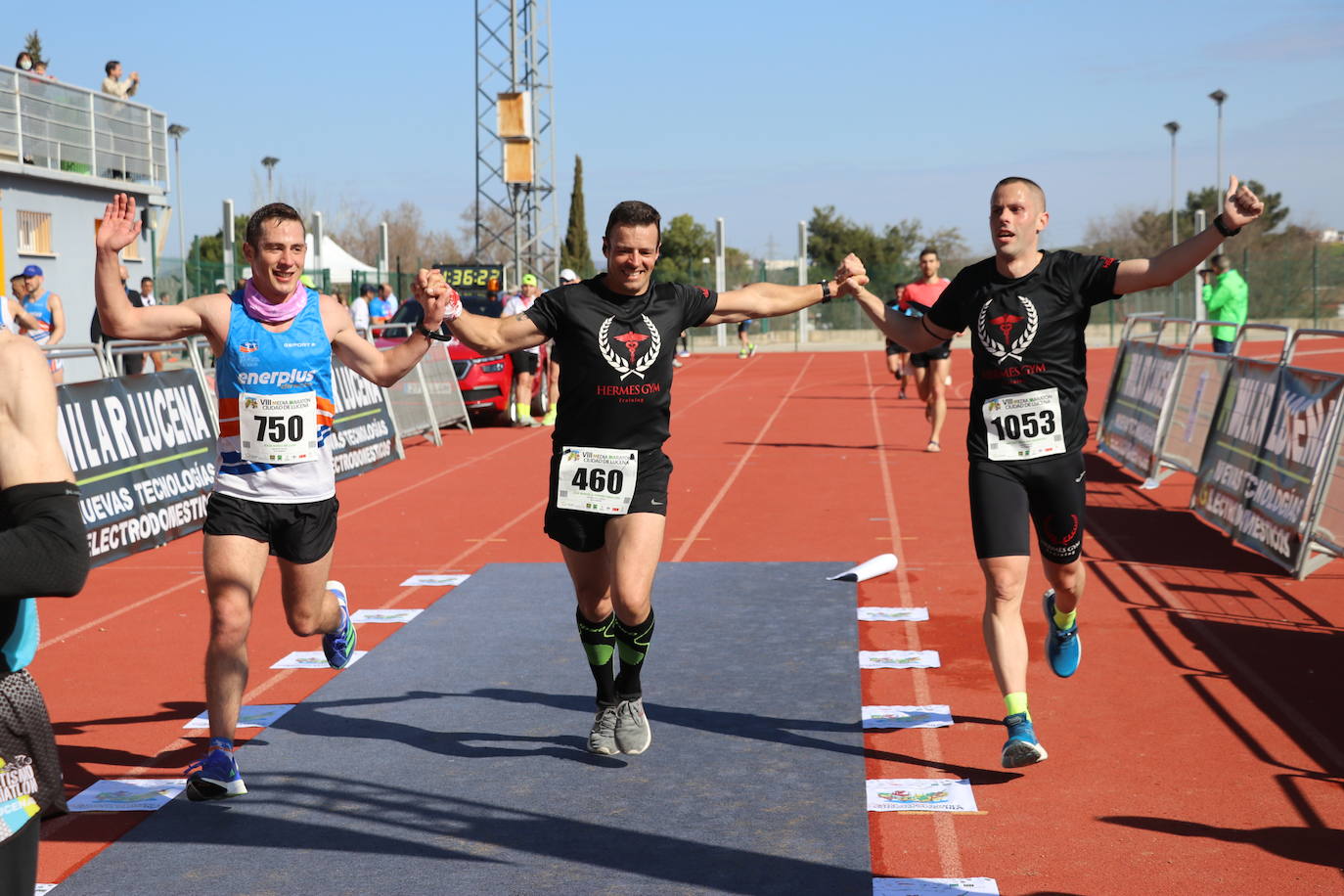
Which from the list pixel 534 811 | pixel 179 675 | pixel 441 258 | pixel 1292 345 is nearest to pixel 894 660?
pixel 534 811

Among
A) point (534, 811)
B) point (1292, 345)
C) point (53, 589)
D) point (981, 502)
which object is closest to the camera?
point (53, 589)

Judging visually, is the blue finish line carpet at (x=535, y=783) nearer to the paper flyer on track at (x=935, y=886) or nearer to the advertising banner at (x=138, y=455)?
the paper flyer on track at (x=935, y=886)

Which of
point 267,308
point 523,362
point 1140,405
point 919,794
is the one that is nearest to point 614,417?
point 267,308

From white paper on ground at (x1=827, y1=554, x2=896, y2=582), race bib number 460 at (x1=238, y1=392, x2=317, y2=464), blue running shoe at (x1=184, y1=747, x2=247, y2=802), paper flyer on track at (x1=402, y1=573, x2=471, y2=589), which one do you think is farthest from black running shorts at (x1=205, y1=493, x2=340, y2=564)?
white paper on ground at (x1=827, y1=554, x2=896, y2=582)

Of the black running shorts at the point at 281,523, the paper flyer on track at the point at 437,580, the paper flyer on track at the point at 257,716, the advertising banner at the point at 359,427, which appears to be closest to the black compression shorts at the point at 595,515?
the black running shorts at the point at 281,523

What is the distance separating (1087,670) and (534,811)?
10.4ft

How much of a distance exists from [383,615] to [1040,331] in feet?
15.1

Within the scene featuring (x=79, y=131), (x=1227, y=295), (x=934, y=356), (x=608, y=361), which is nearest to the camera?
(x=608, y=361)

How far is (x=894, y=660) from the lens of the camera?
286 inches

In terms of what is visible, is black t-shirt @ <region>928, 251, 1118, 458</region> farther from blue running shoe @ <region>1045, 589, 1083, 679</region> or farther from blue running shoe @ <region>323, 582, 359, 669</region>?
blue running shoe @ <region>323, 582, 359, 669</region>

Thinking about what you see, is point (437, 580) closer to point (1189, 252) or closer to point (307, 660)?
point (307, 660)

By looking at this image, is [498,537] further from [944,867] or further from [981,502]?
[944,867]

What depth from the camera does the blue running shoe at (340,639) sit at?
6273mm

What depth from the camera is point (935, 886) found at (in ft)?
14.2
